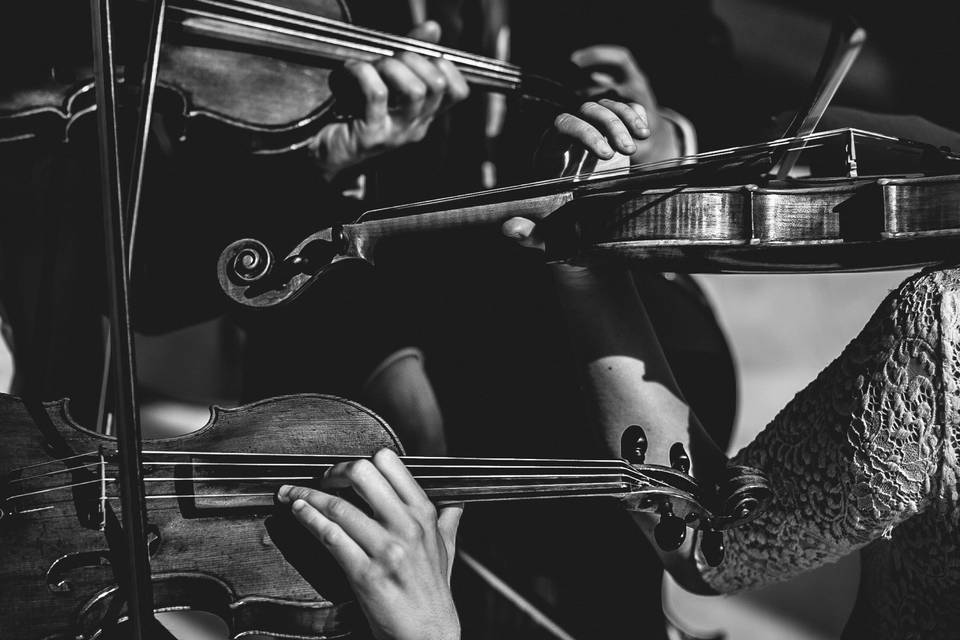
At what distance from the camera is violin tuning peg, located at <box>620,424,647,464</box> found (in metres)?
0.77

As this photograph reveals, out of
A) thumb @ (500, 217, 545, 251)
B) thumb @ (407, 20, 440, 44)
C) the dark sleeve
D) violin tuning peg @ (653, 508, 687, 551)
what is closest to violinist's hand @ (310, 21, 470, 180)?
thumb @ (407, 20, 440, 44)

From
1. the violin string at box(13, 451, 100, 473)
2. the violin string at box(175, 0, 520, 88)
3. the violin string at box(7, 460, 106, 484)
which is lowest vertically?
the violin string at box(7, 460, 106, 484)

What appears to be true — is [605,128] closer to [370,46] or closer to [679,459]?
[679,459]

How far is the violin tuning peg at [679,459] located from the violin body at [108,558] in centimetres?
31

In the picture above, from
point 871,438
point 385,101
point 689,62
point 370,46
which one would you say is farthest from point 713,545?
point 689,62

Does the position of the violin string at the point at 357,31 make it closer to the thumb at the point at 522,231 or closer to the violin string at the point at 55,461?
the thumb at the point at 522,231

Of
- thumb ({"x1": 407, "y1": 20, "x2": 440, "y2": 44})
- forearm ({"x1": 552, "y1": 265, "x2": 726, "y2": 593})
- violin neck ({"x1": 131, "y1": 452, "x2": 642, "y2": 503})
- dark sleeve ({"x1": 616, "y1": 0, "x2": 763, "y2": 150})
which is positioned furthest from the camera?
dark sleeve ({"x1": 616, "y1": 0, "x2": 763, "y2": 150})

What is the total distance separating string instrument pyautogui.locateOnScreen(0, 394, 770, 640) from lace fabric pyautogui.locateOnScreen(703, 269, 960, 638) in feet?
0.21

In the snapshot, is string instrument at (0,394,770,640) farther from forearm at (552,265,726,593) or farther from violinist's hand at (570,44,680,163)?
violinist's hand at (570,44,680,163)

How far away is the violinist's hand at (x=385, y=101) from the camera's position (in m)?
1.03

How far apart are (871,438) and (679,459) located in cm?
16

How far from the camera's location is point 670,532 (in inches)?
→ 29.4

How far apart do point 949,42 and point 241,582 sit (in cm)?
167

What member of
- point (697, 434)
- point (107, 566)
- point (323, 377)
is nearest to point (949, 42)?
point (697, 434)
